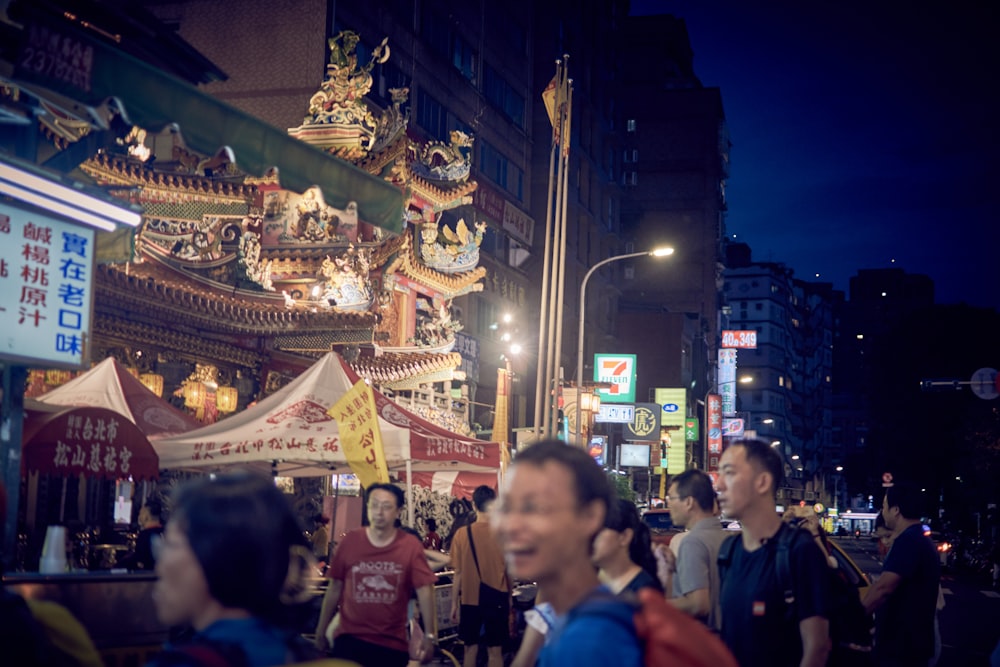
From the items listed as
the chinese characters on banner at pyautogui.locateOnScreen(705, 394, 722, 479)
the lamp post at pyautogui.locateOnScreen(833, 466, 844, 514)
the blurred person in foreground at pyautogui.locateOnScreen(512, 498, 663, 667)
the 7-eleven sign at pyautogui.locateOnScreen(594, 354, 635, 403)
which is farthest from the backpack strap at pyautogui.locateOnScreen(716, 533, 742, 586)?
the lamp post at pyautogui.locateOnScreen(833, 466, 844, 514)

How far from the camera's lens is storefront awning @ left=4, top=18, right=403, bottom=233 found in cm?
677

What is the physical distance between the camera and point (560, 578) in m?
3.02

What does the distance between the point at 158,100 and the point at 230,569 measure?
5356 mm

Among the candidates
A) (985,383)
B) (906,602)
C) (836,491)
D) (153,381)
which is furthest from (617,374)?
(836,491)

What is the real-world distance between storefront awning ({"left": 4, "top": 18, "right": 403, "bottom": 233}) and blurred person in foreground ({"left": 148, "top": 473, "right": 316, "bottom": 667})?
16.2ft

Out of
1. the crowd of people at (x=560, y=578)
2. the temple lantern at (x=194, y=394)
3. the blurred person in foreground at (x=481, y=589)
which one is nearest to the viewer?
the crowd of people at (x=560, y=578)

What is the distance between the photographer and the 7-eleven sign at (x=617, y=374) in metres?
52.9

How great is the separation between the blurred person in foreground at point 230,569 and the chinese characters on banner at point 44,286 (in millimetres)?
4963

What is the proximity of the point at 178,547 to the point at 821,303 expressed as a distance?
155 m

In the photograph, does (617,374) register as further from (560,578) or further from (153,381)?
(560,578)

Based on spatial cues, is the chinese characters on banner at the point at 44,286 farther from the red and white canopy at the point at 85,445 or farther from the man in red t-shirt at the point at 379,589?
the red and white canopy at the point at 85,445

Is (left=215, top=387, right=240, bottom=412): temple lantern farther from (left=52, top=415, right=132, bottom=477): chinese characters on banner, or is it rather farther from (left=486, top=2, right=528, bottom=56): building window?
(left=486, top=2, right=528, bottom=56): building window

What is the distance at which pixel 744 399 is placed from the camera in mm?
120500

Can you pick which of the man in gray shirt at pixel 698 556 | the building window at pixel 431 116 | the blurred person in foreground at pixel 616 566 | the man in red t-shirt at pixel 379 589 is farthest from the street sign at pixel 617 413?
the blurred person in foreground at pixel 616 566
